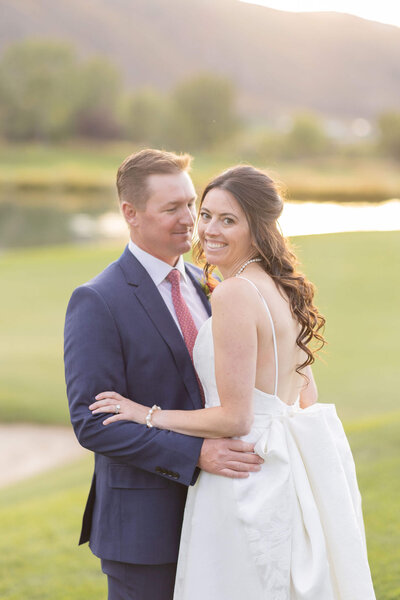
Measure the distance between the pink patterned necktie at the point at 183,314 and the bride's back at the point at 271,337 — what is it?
0.34m

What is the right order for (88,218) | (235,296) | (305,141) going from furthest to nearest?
(88,218)
(305,141)
(235,296)

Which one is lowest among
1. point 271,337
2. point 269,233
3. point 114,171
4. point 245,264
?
point 271,337

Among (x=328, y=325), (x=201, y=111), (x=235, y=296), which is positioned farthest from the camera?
(x=201, y=111)

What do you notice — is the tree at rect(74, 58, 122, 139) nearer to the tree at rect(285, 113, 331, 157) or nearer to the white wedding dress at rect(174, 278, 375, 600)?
the tree at rect(285, 113, 331, 157)

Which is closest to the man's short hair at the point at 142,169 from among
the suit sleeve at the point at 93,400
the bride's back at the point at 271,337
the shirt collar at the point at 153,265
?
the shirt collar at the point at 153,265

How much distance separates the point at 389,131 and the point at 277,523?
34016 millimetres

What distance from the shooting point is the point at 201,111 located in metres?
41.2

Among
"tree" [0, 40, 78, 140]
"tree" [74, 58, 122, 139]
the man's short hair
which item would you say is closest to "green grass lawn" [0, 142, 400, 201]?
"tree" [74, 58, 122, 139]

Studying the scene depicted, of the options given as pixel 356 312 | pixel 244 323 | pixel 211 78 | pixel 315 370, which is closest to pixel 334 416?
pixel 244 323

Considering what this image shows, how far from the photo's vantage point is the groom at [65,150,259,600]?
7.59 ft

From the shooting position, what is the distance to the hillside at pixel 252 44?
6888cm

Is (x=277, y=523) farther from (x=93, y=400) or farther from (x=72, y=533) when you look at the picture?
(x=72, y=533)

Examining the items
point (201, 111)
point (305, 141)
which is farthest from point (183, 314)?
point (201, 111)

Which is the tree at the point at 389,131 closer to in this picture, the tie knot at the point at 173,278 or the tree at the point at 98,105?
the tree at the point at 98,105
